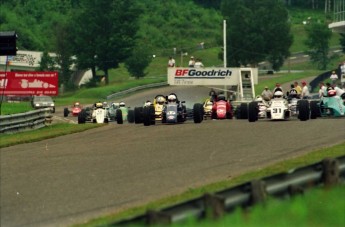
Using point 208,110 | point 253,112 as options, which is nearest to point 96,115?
point 208,110

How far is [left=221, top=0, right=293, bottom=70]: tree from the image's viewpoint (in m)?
111

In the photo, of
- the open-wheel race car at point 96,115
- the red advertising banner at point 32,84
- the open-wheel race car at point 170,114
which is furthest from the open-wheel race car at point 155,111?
the red advertising banner at point 32,84

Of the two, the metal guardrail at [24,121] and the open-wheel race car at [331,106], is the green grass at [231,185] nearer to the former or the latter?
the open-wheel race car at [331,106]

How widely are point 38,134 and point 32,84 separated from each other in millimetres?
19659

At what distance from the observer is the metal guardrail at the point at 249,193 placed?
33.0 ft

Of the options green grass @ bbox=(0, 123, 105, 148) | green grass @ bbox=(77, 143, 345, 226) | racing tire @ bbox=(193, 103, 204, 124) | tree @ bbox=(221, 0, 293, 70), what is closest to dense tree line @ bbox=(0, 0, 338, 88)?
tree @ bbox=(221, 0, 293, 70)

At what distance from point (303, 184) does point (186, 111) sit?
2363 centimetres

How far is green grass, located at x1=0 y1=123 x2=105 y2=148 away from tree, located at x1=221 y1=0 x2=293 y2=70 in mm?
74810

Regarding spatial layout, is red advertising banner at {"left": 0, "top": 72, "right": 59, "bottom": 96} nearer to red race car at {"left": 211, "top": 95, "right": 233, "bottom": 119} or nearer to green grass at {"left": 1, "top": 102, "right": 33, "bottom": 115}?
green grass at {"left": 1, "top": 102, "right": 33, "bottom": 115}

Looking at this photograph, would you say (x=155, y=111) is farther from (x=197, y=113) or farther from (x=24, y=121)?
(x=24, y=121)

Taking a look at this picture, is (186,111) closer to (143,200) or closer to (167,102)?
(167,102)

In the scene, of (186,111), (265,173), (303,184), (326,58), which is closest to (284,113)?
(186,111)

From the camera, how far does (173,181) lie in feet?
56.3

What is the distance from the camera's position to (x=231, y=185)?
51.4ft
